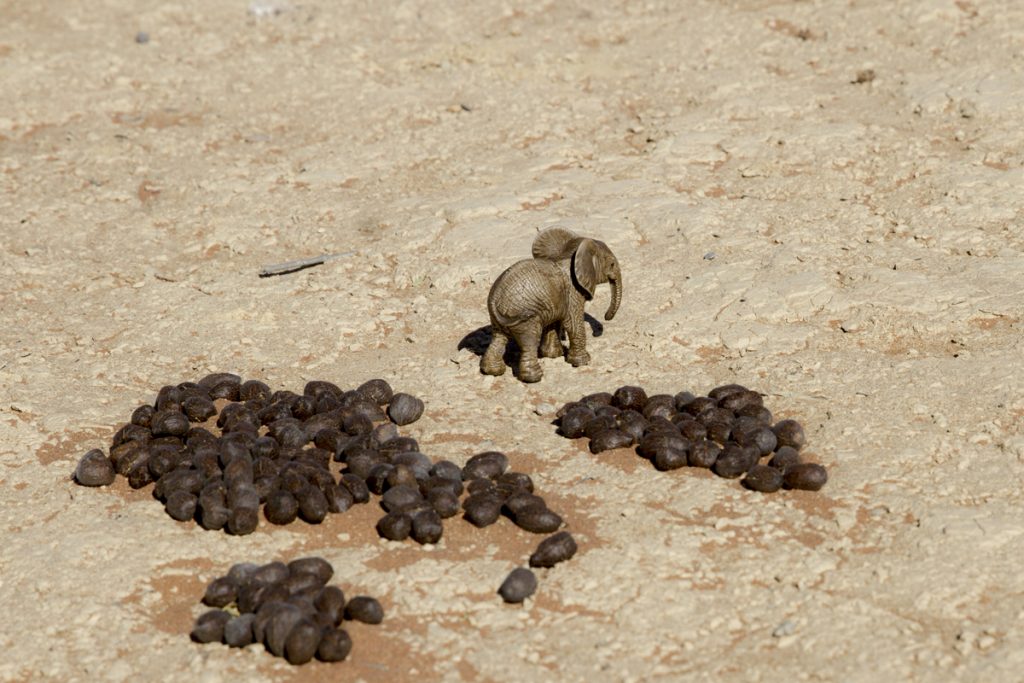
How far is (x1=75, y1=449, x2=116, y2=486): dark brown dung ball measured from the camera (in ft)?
30.7

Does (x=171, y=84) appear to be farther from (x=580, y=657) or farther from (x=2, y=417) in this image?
(x=580, y=657)

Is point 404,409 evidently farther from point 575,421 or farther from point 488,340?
point 488,340

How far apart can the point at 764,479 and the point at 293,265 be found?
6231mm

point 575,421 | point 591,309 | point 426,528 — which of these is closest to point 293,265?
point 591,309

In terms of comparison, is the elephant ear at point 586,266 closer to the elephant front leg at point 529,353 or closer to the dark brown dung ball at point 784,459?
the elephant front leg at point 529,353

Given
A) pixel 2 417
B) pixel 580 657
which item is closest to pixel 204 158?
pixel 2 417

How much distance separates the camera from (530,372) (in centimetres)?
1091

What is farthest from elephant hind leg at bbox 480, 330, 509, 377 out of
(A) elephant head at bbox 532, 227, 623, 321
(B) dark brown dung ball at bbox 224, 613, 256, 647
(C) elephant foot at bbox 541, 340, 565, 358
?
(B) dark brown dung ball at bbox 224, 613, 256, 647

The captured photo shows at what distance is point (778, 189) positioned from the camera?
45.4 feet

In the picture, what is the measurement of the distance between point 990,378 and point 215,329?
7.33m

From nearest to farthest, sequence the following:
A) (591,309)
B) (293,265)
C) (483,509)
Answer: (483,509)
(591,309)
(293,265)

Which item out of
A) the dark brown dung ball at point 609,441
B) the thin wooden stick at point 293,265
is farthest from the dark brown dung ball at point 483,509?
the thin wooden stick at point 293,265

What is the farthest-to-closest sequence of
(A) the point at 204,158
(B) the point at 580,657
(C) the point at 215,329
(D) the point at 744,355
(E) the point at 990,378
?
(A) the point at 204,158 < (C) the point at 215,329 < (D) the point at 744,355 < (E) the point at 990,378 < (B) the point at 580,657

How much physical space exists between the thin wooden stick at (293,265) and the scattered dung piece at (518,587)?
609 centimetres
